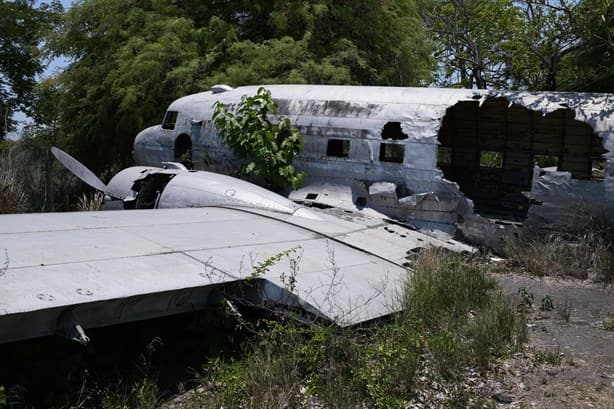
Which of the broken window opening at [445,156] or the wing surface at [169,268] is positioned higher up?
the broken window opening at [445,156]

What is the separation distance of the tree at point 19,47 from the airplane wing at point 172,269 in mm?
19785

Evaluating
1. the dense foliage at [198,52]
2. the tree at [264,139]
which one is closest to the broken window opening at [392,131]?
the tree at [264,139]

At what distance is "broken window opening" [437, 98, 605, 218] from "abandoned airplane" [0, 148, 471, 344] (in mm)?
4774

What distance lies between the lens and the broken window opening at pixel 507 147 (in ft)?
46.9

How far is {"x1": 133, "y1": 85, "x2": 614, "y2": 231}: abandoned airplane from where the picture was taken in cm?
1126

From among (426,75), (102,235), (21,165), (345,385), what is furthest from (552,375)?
(426,75)

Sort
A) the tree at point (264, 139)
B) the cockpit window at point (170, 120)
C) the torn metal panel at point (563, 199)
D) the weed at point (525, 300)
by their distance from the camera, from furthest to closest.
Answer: the cockpit window at point (170, 120)
the tree at point (264, 139)
the torn metal panel at point (563, 199)
the weed at point (525, 300)

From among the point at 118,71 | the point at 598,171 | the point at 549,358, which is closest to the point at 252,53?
the point at 118,71

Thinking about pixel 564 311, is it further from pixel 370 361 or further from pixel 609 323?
pixel 370 361

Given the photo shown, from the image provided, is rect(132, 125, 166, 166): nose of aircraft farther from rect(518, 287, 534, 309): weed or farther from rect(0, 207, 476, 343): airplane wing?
rect(518, 287, 534, 309): weed

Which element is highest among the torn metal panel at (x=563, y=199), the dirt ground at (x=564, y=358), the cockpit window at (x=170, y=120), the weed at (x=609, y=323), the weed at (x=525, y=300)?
Result: the cockpit window at (x=170, y=120)

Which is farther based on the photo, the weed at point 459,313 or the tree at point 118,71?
the tree at point 118,71

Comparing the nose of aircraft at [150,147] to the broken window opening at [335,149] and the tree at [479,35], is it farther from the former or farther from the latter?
the tree at [479,35]

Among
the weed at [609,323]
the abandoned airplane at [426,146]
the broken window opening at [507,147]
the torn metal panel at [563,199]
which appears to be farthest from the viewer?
the broken window opening at [507,147]
